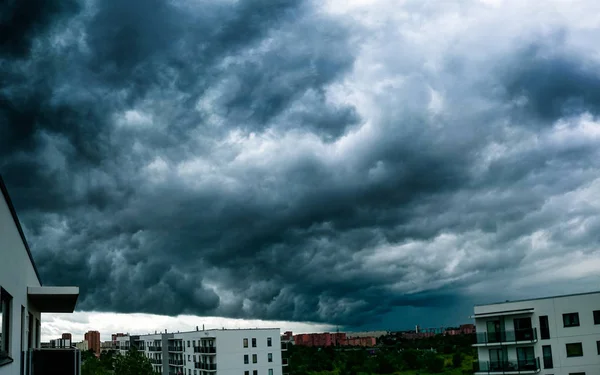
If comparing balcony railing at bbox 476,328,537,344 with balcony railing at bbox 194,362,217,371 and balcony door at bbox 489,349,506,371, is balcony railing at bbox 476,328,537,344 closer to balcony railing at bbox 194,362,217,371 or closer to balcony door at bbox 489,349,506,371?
balcony door at bbox 489,349,506,371

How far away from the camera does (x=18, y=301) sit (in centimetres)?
1678

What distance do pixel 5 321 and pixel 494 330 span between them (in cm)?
5443

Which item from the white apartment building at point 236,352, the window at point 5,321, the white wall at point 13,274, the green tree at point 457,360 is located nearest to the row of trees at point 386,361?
the green tree at point 457,360

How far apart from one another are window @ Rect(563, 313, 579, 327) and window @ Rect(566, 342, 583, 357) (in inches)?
66.3

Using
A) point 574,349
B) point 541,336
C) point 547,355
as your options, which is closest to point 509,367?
point 547,355

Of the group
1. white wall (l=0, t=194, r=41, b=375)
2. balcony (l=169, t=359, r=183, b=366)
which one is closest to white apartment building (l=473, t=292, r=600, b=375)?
white wall (l=0, t=194, r=41, b=375)

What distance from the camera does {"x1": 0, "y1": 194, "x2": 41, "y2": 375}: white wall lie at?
13227mm

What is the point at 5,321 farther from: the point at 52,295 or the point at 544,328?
the point at 544,328

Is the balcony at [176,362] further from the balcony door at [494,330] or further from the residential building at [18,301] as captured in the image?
the residential building at [18,301]

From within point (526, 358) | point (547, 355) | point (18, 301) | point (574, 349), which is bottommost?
point (526, 358)

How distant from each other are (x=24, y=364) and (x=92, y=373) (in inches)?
3093

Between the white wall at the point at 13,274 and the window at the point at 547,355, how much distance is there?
164 ft

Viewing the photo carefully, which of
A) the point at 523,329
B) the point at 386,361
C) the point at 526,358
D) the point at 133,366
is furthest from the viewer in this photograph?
the point at 386,361

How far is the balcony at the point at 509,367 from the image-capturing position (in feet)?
187
